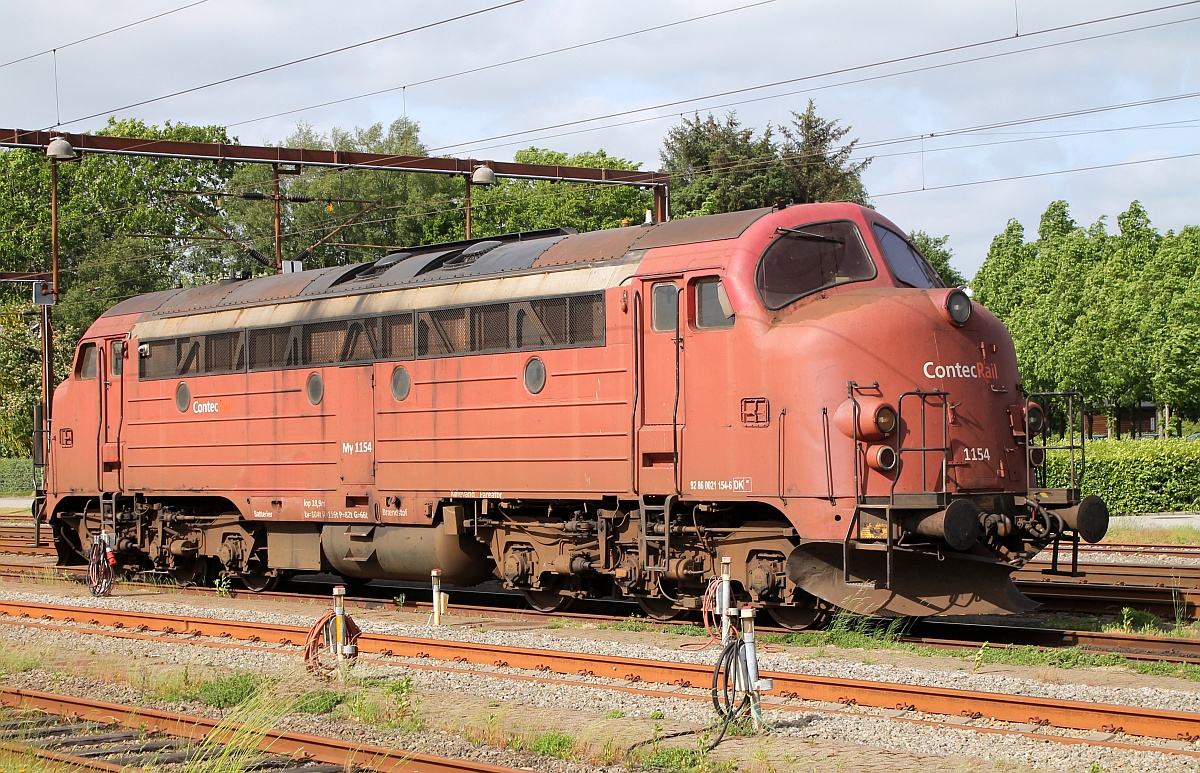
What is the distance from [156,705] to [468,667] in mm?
2864

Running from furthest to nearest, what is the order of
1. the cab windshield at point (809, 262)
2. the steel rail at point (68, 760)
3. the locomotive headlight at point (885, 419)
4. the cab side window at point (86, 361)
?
the cab side window at point (86, 361), the cab windshield at point (809, 262), the locomotive headlight at point (885, 419), the steel rail at point (68, 760)

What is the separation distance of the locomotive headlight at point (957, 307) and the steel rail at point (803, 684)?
3919mm

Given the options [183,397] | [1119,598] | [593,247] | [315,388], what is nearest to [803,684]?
[593,247]

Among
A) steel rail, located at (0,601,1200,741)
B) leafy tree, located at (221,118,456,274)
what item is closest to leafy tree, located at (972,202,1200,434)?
leafy tree, located at (221,118,456,274)

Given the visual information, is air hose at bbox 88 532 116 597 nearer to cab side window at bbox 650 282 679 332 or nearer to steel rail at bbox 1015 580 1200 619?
cab side window at bbox 650 282 679 332

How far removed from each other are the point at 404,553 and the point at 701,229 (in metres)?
5.79

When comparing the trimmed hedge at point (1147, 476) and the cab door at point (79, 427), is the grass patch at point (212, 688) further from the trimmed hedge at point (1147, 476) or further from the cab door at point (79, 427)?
the trimmed hedge at point (1147, 476)

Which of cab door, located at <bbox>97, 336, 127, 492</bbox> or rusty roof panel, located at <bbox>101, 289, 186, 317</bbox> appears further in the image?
A: rusty roof panel, located at <bbox>101, 289, 186, 317</bbox>

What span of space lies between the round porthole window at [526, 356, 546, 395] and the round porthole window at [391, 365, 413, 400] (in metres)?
2.04

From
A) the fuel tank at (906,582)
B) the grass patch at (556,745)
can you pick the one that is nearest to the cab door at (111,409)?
the fuel tank at (906,582)

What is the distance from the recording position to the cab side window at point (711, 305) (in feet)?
41.4

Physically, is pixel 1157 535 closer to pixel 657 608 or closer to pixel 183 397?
pixel 657 608

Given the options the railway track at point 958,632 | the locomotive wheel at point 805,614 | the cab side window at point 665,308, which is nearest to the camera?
the railway track at point 958,632

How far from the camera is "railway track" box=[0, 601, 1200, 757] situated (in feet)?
27.4
